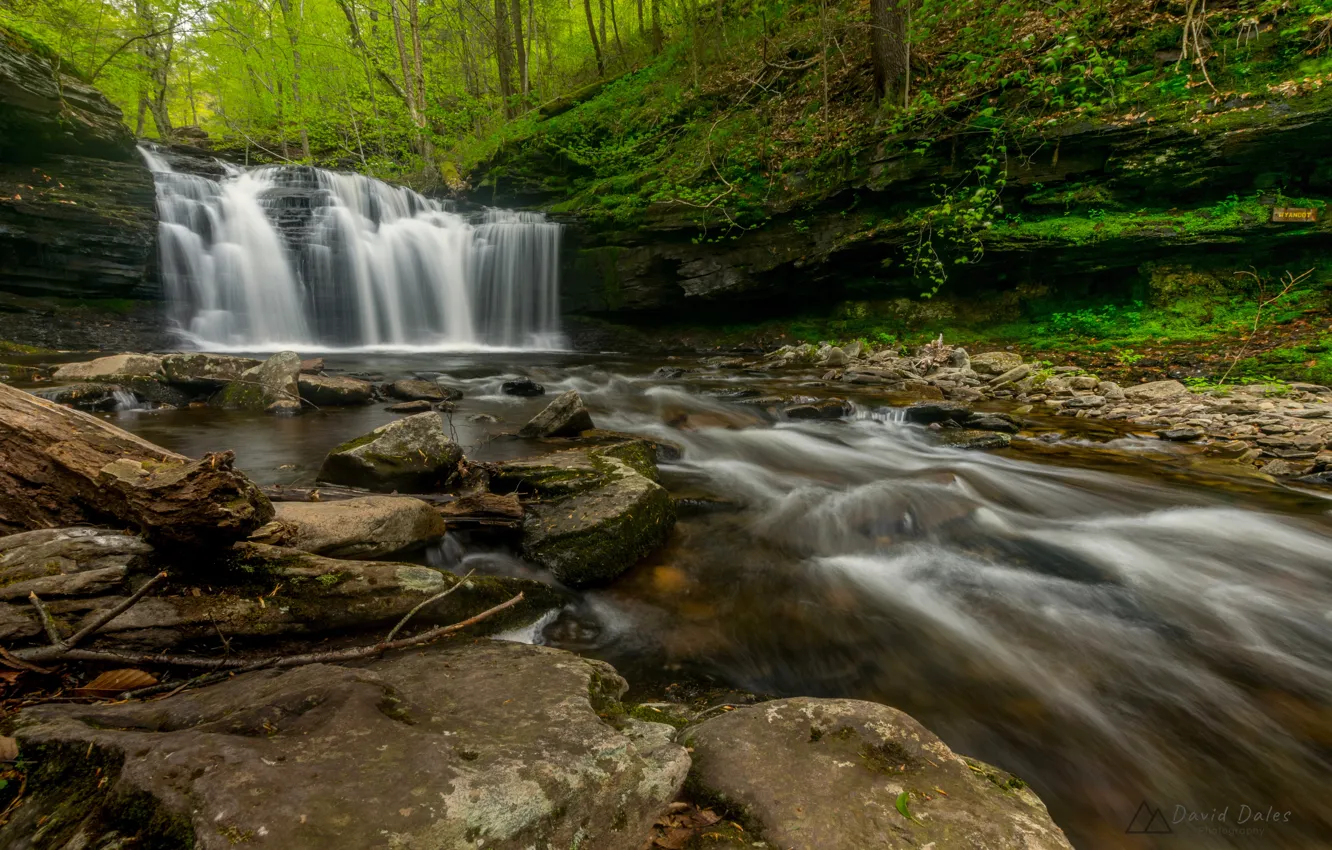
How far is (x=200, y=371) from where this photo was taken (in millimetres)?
7430

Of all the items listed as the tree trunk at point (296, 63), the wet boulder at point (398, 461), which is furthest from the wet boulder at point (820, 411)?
the tree trunk at point (296, 63)

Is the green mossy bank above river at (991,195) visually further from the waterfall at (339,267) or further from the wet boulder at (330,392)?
the wet boulder at (330,392)

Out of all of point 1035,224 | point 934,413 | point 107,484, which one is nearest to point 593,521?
point 107,484

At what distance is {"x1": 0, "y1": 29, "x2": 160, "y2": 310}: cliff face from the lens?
10414 millimetres

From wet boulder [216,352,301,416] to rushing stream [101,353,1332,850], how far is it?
78 cm

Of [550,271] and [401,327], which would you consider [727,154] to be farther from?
[401,327]

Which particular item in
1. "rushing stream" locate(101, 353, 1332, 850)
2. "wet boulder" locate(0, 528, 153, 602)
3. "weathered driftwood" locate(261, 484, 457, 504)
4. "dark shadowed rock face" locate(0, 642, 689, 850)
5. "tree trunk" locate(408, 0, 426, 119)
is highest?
"tree trunk" locate(408, 0, 426, 119)

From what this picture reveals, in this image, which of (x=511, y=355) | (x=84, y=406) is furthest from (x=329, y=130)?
(x=84, y=406)

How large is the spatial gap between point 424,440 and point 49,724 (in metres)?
3.04

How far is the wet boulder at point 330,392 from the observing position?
7391 millimetres

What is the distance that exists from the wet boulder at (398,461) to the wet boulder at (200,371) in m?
4.69

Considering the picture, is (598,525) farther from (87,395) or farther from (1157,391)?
(1157,391)

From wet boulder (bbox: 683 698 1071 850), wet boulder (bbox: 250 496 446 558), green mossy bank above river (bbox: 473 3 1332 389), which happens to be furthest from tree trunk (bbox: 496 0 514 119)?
wet boulder (bbox: 683 698 1071 850)

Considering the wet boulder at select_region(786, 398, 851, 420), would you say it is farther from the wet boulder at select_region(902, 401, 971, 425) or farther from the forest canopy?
the forest canopy
